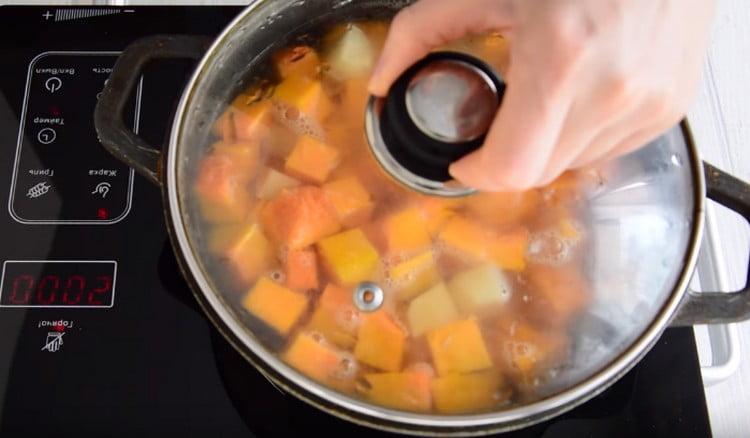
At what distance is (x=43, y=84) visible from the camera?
801 millimetres

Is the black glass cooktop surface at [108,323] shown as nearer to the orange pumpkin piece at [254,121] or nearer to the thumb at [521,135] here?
the orange pumpkin piece at [254,121]

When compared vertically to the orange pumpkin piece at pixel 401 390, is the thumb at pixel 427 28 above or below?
above

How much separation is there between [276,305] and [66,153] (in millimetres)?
353

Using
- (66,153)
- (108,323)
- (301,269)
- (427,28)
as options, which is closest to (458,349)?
(301,269)

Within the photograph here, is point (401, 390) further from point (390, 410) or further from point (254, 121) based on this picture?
point (254, 121)

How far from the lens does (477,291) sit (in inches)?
23.2

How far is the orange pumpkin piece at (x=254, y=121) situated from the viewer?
63 centimetres

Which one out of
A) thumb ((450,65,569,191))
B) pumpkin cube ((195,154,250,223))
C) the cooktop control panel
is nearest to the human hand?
thumb ((450,65,569,191))

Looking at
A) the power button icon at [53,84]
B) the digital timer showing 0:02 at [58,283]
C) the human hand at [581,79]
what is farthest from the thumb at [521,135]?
the power button icon at [53,84]

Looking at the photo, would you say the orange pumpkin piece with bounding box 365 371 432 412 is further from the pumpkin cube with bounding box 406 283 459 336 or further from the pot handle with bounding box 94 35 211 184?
the pot handle with bounding box 94 35 211 184

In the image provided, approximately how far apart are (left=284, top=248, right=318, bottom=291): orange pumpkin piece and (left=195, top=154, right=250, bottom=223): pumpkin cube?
0.19ft

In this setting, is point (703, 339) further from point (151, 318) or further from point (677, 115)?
point (151, 318)

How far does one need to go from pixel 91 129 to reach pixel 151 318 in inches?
9.1

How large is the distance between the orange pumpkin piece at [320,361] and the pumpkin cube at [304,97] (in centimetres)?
20
